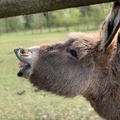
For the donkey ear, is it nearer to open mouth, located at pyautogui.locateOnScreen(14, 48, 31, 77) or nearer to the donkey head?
the donkey head

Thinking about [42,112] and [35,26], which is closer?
[42,112]

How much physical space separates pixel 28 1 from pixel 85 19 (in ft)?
230

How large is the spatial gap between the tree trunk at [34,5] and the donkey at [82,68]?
377mm

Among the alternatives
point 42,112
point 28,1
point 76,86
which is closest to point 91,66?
point 76,86

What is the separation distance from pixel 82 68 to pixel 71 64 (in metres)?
0.15

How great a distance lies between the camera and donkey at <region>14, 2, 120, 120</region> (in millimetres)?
4512

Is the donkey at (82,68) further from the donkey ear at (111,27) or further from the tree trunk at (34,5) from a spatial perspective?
the tree trunk at (34,5)

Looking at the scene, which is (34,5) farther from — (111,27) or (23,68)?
(111,27)

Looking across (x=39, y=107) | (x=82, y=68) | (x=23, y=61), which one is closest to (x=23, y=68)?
(x=23, y=61)

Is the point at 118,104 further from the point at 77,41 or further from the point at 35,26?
the point at 35,26

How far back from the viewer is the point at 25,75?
15.5ft

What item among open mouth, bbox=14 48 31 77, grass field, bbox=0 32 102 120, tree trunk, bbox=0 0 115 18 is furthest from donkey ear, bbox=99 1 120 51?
grass field, bbox=0 32 102 120

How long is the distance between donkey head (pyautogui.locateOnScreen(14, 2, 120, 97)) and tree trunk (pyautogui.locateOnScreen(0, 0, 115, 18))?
0.38m

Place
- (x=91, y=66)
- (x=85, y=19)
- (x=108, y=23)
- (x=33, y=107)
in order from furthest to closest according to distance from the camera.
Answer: (x=85, y=19) < (x=33, y=107) < (x=91, y=66) < (x=108, y=23)
